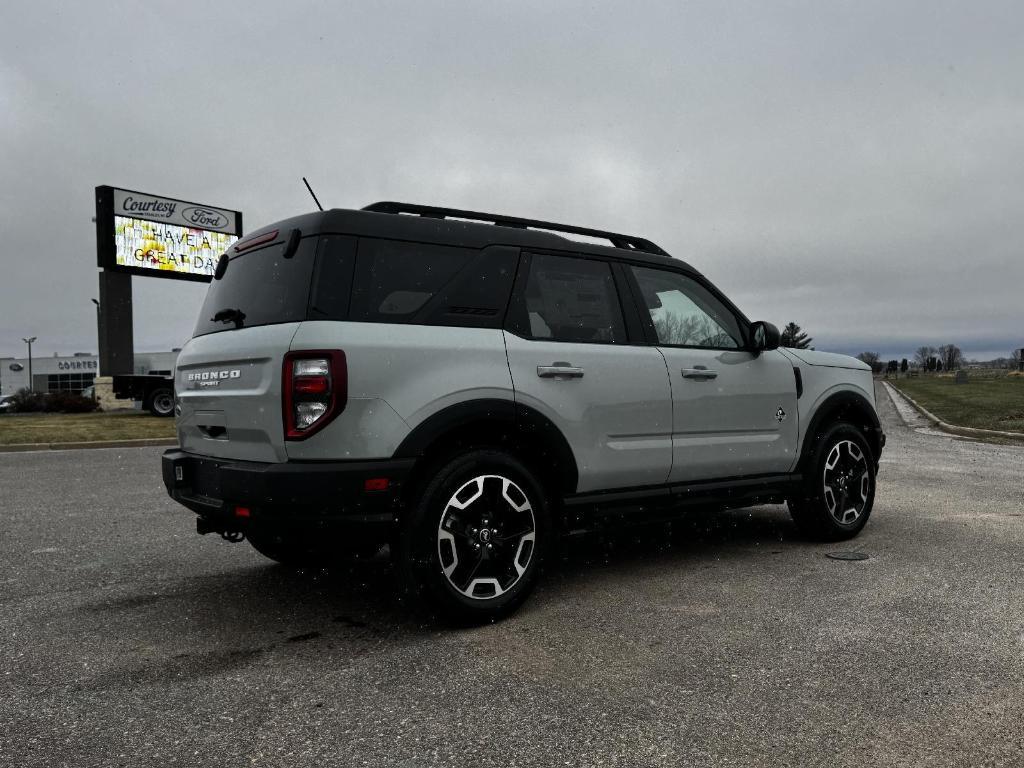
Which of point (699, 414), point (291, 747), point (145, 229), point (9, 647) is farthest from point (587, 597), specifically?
point (145, 229)

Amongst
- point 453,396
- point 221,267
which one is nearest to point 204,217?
point 221,267

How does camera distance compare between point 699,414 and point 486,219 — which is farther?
point 699,414

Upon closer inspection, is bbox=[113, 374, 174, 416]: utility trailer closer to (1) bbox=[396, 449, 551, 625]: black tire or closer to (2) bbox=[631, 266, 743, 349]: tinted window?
(2) bbox=[631, 266, 743, 349]: tinted window

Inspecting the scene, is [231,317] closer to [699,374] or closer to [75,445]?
[699,374]

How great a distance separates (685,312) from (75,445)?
13.5 meters

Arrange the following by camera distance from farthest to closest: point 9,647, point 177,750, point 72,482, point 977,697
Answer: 1. point 72,482
2. point 9,647
3. point 977,697
4. point 177,750

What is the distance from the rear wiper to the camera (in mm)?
3930

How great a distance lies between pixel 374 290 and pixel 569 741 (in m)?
2.09

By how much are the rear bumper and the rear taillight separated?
0.18 metres

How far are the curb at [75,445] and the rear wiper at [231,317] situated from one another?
11569mm

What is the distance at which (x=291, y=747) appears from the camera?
2570 millimetres

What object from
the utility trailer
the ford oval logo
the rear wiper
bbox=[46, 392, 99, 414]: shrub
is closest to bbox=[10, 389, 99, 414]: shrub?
bbox=[46, 392, 99, 414]: shrub

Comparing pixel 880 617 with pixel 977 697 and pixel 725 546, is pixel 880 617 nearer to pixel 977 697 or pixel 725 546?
pixel 977 697

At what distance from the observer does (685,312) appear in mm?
4973
